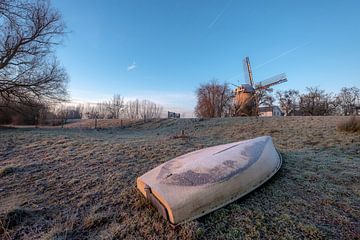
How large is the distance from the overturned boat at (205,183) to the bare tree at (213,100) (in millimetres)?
34721

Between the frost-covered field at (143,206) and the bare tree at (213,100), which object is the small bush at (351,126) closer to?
the frost-covered field at (143,206)

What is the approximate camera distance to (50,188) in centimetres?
365

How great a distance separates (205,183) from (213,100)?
38.4 metres

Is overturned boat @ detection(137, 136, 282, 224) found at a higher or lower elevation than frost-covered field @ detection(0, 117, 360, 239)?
higher

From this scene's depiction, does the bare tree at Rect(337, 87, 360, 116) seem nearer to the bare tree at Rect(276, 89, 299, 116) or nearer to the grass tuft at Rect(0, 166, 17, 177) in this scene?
the bare tree at Rect(276, 89, 299, 116)

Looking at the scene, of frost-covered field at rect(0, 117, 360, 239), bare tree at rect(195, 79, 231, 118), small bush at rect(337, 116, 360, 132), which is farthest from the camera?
bare tree at rect(195, 79, 231, 118)

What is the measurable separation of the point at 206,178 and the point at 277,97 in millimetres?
42906

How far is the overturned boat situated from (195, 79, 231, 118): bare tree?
3472cm

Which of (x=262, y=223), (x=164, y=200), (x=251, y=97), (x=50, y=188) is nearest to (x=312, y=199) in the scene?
(x=262, y=223)

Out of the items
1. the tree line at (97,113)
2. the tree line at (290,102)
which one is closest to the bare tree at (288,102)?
the tree line at (290,102)

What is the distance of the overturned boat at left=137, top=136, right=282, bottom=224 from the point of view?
230 cm

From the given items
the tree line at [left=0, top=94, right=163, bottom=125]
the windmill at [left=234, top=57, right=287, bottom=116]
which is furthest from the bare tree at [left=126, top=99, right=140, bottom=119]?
the windmill at [left=234, top=57, right=287, bottom=116]

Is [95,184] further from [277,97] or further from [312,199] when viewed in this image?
[277,97]

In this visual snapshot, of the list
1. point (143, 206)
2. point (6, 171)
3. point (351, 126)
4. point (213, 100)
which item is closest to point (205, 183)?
point (143, 206)
